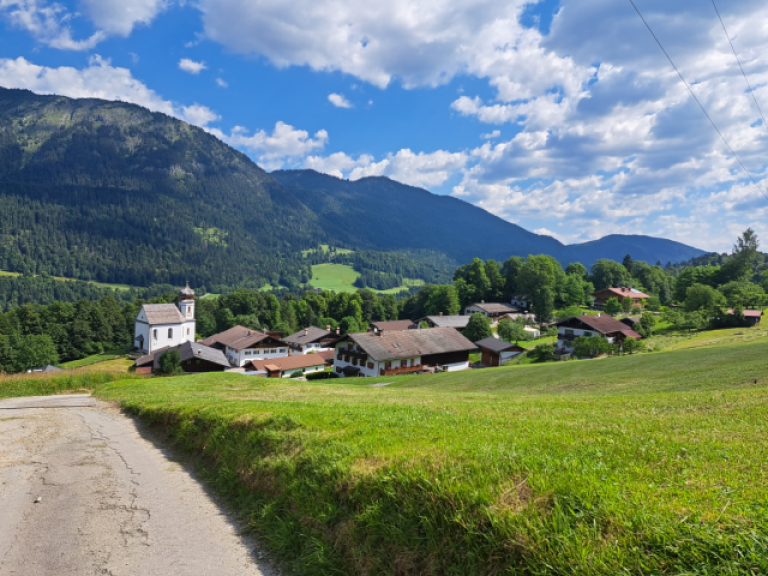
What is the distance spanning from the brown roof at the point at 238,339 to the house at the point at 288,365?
7978mm

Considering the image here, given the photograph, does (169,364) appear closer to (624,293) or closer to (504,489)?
(504,489)

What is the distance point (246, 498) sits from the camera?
7.85m

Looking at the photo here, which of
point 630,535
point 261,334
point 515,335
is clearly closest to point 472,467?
point 630,535

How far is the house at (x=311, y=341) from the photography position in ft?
313

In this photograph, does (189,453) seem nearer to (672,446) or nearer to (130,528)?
(130,528)

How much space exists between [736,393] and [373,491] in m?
14.9

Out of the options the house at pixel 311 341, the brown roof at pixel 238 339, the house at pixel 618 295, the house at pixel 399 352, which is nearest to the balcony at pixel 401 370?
the house at pixel 399 352

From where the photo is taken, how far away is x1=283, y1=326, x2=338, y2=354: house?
9544 cm

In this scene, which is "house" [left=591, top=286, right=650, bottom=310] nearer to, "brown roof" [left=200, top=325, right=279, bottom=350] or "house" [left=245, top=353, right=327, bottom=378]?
"house" [left=245, top=353, right=327, bottom=378]

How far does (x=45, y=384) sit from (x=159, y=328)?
232 feet

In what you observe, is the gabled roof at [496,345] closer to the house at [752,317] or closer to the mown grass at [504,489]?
the house at [752,317]

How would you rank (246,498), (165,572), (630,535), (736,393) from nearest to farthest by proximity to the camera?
(630,535), (165,572), (246,498), (736,393)

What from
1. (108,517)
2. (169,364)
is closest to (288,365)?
(169,364)

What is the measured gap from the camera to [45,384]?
3094cm
